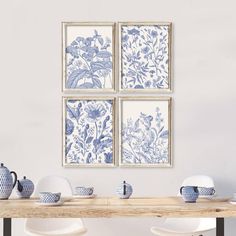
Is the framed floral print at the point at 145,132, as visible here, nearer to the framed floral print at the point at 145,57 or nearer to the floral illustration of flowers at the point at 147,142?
the floral illustration of flowers at the point at 147,142

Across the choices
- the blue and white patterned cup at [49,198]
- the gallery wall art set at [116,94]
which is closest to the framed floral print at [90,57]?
the gallery wall art set at [116,94]

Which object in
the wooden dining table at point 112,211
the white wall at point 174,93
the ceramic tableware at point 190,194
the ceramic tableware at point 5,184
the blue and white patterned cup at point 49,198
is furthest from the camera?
the white wall at point 174,93

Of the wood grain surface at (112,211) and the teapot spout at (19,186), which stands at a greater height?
the teapot spout at (19,186)

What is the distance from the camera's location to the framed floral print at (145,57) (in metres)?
4.55

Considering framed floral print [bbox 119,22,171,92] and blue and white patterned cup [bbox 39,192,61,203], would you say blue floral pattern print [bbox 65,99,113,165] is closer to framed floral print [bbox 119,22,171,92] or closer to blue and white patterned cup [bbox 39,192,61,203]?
framed floral print [bbox 119,22,171,92]

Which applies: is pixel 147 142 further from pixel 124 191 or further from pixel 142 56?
pixel 124 191

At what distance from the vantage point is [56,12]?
15.0 feet

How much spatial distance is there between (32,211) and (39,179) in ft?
4.92

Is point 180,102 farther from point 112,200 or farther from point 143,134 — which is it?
point 112,200

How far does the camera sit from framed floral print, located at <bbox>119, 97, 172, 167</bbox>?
14.8 ft

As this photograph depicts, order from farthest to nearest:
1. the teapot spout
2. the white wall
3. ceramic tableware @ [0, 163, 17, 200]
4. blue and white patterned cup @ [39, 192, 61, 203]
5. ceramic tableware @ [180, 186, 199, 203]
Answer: the white wall
the teapot spout
ceramic tableware @ [0, 163, 17, 200]
ceramic tableware @ [180, 186, 199, 203]
blue and white patterned cup @ [39, 192, 61, 203]

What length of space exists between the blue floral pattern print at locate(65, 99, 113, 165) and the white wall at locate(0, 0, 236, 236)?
8cm

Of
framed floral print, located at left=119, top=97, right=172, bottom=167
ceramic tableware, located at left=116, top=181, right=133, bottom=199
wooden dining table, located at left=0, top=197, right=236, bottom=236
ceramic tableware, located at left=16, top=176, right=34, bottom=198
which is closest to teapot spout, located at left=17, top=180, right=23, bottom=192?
ceramic tableware, located at left=16, top=176, right=34, bottom=198

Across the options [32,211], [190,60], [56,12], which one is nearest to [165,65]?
[190,60]
